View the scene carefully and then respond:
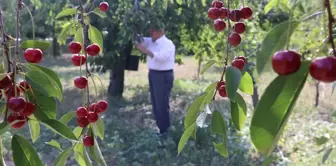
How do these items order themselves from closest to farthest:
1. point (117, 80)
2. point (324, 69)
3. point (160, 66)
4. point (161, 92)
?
point (324, 69)
point (160, 66)
point (161, 92)
point (117, 80)

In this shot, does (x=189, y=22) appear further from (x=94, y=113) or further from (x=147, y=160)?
(x=94, y=113)

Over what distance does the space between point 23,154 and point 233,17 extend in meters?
0.52

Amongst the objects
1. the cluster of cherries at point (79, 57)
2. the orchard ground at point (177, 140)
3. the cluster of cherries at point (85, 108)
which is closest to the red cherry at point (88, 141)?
the cluster of cherries at point (85, 108)

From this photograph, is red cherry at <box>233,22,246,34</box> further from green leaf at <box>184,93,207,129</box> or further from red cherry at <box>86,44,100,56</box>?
red cherry at <box>86,44,100,56</box>

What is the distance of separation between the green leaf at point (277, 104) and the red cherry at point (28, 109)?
30 centimetres

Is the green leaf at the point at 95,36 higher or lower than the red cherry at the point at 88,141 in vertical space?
higher

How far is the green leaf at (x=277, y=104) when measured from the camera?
0.44m

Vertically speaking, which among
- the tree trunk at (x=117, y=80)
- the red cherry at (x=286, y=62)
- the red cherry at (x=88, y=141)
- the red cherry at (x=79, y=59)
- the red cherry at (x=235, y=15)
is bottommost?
the tree trunk at (x=117, y=80)

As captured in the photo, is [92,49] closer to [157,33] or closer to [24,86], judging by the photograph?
[24,86]

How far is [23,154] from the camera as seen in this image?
56cm

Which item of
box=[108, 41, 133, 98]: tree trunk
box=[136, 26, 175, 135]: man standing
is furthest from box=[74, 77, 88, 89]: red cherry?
box=[108, 41, 133, 98]: tree trunk

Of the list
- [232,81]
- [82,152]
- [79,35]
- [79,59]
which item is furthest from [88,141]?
[232,81]

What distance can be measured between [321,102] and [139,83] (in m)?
3.59

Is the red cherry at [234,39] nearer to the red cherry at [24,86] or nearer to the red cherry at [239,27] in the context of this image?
the red cherry at [239,27]
